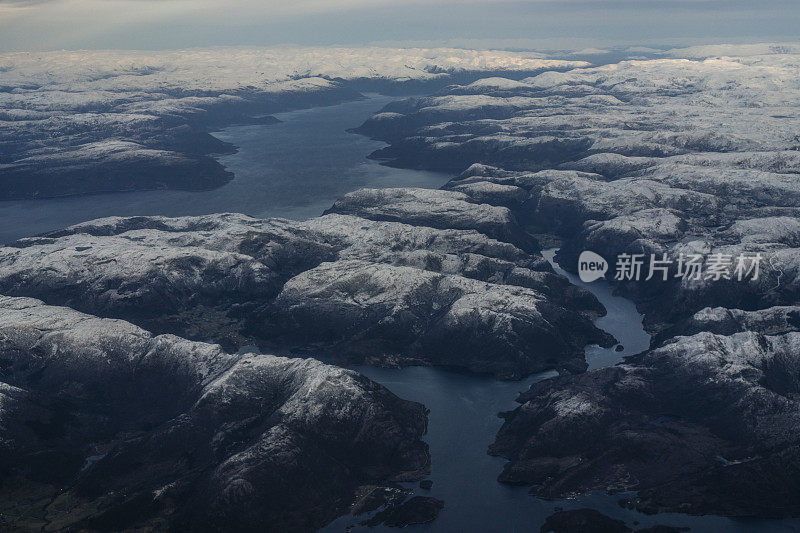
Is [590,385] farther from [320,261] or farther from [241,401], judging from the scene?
[320,261]

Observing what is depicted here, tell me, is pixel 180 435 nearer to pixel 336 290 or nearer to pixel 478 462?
pixel 478 462

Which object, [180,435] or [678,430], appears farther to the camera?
[678,430]

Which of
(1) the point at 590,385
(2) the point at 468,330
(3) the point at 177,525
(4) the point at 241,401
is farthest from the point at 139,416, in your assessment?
(1) the point at 590,385

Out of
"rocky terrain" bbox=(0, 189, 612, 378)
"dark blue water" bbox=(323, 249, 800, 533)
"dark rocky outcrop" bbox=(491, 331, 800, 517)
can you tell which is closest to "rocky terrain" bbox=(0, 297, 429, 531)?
"dark blue water" bbox=(323, 249, 800, 533)

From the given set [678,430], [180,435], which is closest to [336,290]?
[180,435]

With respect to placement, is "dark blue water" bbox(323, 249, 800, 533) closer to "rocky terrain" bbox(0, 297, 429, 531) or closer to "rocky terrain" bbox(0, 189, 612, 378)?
"rocky terrain" bbox(0, 297, 429, 531)

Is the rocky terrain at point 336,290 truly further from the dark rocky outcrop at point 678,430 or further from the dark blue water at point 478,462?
the dark rocky outcrop at point 678,430
